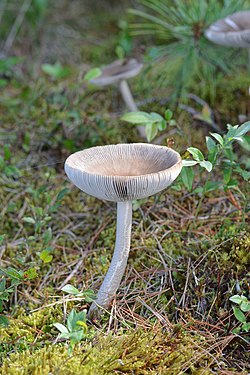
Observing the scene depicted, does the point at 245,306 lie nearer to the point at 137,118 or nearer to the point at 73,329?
the point at 73,329

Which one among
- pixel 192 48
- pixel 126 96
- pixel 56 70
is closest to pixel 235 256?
pixel 126 96

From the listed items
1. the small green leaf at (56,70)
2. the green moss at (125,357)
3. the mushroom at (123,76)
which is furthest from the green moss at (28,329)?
the small green leaf at (56,70)

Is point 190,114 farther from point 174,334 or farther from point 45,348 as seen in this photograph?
point 45,348

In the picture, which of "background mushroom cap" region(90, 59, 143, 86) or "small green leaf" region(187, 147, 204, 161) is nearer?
"small green leaf" region(187, 147, 204, 161)

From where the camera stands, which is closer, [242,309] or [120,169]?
[242,309]

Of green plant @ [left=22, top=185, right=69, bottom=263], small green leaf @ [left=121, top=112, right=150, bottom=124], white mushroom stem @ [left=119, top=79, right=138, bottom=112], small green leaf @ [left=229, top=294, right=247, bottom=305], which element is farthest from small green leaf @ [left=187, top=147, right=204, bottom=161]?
white mushroom stem @ [left=119, top=79, right=138, bottom=112]

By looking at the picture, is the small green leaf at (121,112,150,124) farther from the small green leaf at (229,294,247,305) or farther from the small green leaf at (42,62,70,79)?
the small green leaf at (42,62,70,79)
